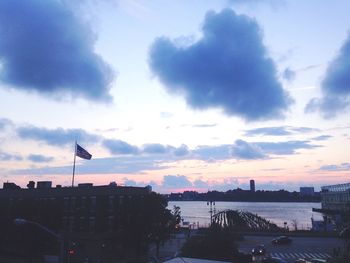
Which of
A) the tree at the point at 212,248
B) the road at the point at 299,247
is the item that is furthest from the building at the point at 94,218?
the road at the point at 299,247

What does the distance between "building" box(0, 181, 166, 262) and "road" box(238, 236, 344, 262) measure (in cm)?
1886

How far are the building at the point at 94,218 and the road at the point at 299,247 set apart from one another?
61.9 feet

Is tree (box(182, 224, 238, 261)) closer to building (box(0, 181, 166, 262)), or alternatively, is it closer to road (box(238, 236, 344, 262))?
road (box(238, 236, 344, 262))

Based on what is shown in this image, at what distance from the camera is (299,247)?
2931 inches

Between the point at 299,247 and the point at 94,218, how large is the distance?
38132 millimetres

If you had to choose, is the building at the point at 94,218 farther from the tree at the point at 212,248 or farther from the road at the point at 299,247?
the road at the point at 299,247

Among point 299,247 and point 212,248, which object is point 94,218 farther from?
point 299,247

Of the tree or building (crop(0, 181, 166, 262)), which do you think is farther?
building (crop(0, 181, 166, 262))

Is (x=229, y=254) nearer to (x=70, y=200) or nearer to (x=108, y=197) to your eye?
(x=108, y=197)

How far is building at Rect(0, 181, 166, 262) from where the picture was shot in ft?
219

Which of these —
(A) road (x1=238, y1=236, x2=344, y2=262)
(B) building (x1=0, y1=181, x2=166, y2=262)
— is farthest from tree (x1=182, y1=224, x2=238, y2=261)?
(B) building (x1=0, y1=181, x2=166, y2=262)

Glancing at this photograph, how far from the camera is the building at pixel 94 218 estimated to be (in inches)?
2623

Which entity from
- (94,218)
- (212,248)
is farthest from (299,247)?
(94,218)

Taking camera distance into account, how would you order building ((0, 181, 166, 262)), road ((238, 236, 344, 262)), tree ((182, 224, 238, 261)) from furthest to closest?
building ((0, 181, 166, 262)) → road ((238, 236, 344, 262)) → tree ((182, 224, 238, 261))
